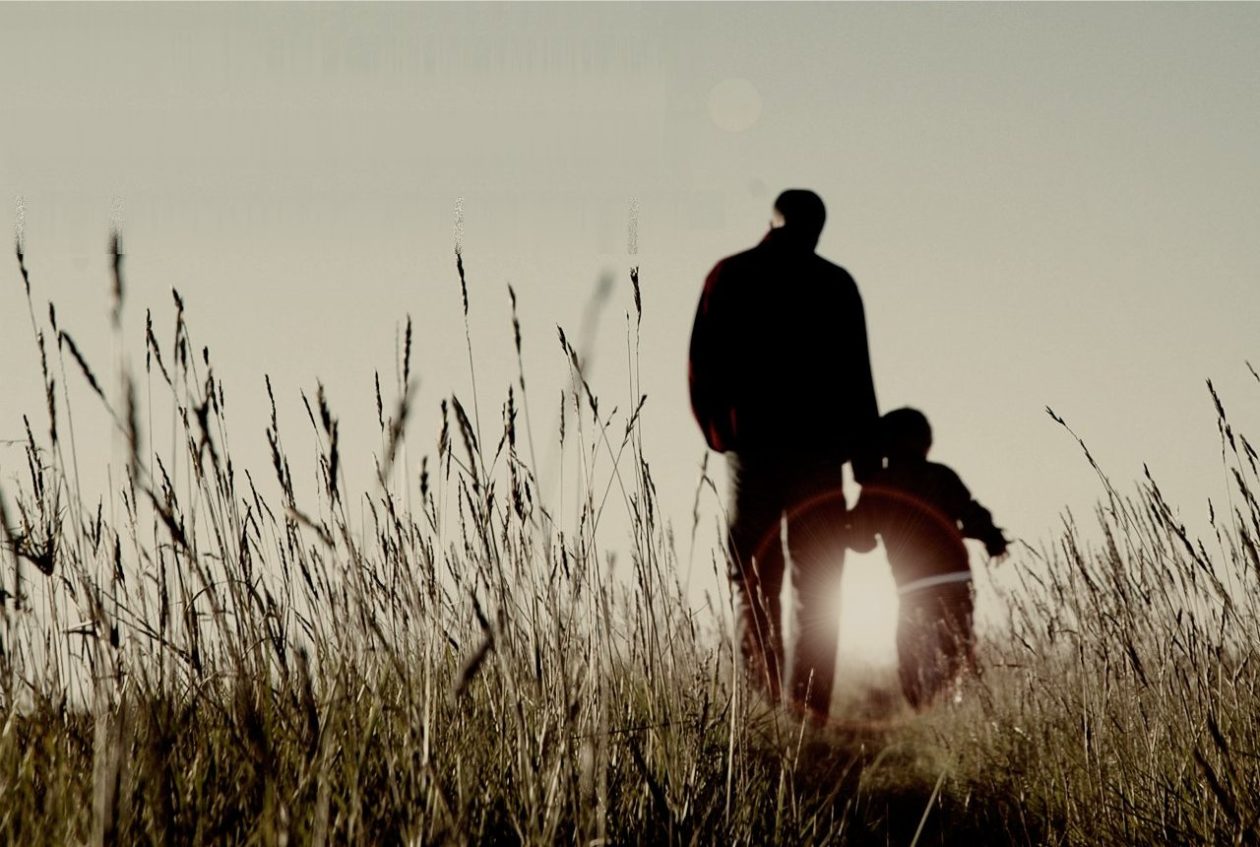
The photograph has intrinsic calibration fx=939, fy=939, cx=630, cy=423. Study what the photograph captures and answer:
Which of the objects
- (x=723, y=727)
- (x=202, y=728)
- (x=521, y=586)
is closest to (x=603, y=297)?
(x=521, y=586)

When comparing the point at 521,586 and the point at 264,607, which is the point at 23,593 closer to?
the point at 264,607

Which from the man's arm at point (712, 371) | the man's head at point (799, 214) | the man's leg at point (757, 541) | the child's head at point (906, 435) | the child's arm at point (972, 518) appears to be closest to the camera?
the man's leg at point (757, 541)

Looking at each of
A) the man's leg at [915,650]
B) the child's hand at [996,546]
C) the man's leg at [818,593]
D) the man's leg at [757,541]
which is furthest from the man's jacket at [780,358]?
the child's hand at [996,546]

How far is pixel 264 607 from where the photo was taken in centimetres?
131

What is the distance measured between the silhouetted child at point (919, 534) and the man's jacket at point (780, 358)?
130 cm

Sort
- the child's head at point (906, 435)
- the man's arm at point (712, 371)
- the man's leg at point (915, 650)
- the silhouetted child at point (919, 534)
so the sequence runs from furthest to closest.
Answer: the child's head at point (906, 435) < the silhouetted child at point (919, 534) < the man's leg at point (915, 650) < the man's arm at point (712, 371)

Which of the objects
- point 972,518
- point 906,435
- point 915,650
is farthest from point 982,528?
point 915,650

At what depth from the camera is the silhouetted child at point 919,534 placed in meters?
4.95

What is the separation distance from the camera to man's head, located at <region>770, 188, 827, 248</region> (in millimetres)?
3871

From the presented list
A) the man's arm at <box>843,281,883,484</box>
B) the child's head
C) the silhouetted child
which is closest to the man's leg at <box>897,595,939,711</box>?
the silhouetted child

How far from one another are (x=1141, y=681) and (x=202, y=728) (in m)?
1.78

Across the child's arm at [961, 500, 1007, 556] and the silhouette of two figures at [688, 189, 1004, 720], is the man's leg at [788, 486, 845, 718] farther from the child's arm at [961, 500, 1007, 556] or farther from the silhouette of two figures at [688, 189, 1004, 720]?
the child's arm at [961, 500, 1007, 556]

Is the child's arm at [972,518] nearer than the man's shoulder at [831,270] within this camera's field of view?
No

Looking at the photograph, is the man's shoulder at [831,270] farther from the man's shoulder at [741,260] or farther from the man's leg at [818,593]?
the man's leg at [818,593]
